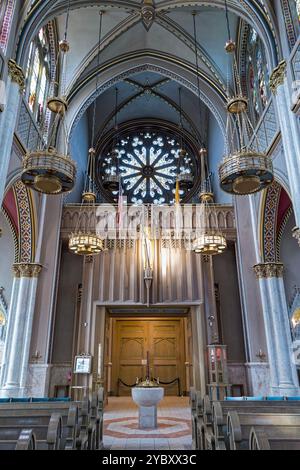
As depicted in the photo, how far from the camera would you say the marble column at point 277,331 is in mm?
10078

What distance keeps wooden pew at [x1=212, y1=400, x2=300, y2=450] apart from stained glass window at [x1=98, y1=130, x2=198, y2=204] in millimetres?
12486

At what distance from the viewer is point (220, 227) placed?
13.3 metres

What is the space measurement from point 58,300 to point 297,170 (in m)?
10.0

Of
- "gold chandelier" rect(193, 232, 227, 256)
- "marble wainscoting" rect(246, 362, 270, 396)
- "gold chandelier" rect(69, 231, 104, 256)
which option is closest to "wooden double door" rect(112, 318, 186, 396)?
"marble wainscoting" rect(246, 362, 270, 396)

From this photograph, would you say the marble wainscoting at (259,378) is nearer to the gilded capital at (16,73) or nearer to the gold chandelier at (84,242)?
the gold chandelier at (84,242)

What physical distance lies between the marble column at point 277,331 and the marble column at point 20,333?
7.39 m

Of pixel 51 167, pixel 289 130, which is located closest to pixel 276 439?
pixel 51 167

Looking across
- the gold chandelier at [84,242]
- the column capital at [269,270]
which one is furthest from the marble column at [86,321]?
the column capital at [269,270]

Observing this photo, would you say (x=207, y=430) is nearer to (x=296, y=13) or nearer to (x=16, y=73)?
(x=16, y=73)

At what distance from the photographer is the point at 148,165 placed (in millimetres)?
18172

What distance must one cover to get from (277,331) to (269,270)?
202 centimetres

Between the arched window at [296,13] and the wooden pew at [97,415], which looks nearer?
the wooden pew at [97,415]
